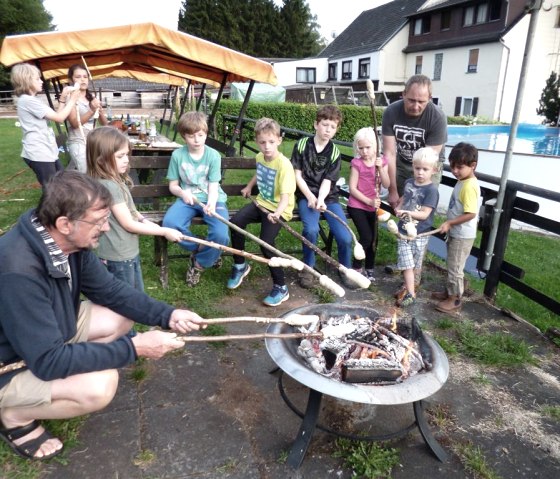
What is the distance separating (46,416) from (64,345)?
1.51ft

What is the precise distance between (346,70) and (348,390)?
130ft

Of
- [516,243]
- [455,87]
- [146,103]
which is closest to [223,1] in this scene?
[146,103]

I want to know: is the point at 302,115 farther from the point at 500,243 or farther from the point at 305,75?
the point at 305,75

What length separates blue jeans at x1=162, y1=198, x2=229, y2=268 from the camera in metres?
4.04

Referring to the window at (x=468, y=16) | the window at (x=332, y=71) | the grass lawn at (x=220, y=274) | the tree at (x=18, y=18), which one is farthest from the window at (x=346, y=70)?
the grass lawn at (x=220, y=274)

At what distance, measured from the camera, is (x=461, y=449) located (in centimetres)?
242

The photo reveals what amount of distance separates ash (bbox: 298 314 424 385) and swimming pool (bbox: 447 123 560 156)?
50.3ft

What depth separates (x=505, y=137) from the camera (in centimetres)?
1992

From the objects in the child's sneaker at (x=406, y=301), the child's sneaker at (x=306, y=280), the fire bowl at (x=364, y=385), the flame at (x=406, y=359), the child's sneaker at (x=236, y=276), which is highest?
the fire bowl at (x=364, y=385)

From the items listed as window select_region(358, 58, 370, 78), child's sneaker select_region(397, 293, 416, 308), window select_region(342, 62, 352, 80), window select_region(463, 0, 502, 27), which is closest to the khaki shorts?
child's sneaker select_region(397, 293, 416, 308)

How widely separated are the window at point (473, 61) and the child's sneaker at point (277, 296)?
28.4 metres

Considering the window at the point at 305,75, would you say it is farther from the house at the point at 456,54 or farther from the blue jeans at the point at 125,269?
the blue jeans at the point at 125,269

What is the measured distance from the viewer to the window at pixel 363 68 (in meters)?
35.2

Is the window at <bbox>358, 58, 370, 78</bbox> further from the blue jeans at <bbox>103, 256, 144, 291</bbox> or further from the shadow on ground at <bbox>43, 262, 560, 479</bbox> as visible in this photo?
the blue jeans at <bbox>103, 256, 144, 291</bbox>
